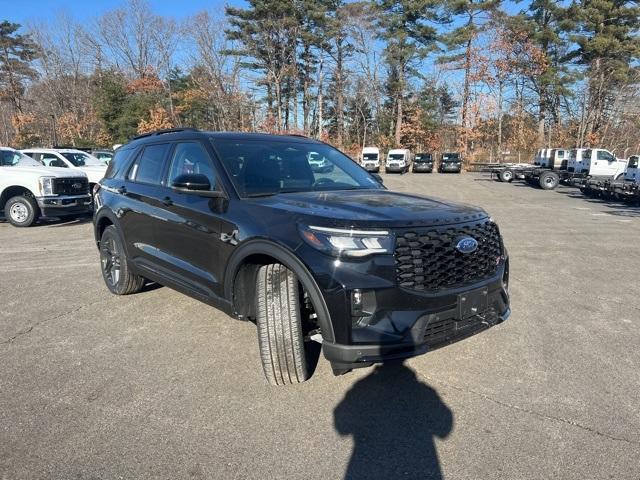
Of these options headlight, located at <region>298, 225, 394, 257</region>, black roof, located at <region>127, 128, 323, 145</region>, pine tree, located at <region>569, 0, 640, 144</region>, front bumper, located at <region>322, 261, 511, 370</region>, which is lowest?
front bumper, located at <region>322, 261, 511, 370</region>

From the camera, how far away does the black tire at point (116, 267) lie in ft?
16.1

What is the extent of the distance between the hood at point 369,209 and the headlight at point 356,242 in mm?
46

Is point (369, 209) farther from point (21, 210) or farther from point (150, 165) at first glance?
point (21, 210)

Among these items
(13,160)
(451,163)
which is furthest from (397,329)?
(451,163)

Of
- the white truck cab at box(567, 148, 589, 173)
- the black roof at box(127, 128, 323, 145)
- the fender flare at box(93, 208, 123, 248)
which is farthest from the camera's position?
the white truck cab at box(567, 148, 589, 173)

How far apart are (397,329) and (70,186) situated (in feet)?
34.7

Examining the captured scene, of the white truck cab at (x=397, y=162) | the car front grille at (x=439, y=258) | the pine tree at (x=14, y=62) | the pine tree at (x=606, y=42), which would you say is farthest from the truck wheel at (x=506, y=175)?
the pine tree at (x=14, y=62)

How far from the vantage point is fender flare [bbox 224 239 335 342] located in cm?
266

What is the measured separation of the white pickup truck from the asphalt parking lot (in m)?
6.32

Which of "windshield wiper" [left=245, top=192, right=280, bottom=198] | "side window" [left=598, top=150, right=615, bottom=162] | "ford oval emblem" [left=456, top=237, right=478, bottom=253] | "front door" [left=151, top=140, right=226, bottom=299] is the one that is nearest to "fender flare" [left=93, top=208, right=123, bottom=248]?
"front door" [left=151, top=140, right=226, bottom=299]

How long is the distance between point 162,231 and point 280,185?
4.07ft

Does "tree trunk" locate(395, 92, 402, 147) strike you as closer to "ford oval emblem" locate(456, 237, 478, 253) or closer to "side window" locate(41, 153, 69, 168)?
"side window" locate(41, 153, 69, 168)

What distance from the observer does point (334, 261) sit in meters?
2.63

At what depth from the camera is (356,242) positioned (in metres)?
2.64
